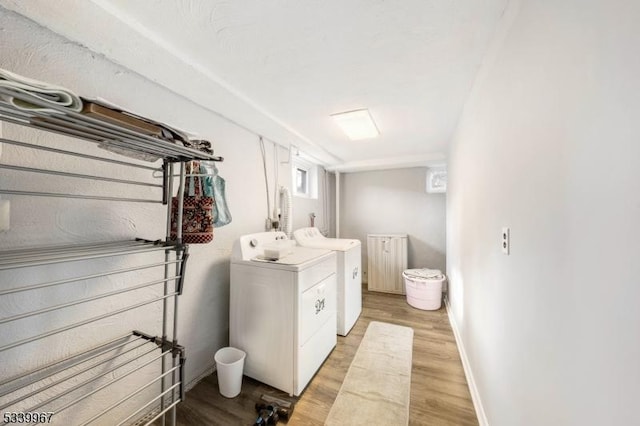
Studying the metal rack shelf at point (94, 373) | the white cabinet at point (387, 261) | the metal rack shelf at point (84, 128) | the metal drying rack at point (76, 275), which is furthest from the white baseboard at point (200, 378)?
the white cabinet at point (387, 261)

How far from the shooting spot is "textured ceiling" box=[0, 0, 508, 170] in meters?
0.97

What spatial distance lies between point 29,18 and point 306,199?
263 cm

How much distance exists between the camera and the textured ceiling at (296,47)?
38.3 inches

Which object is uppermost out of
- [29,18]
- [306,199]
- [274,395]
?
[29,18]

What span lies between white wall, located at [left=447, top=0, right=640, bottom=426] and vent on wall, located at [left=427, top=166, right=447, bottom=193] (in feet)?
8.53

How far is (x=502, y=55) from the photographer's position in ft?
3.47

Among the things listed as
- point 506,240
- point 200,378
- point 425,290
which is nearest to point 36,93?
point 506,240

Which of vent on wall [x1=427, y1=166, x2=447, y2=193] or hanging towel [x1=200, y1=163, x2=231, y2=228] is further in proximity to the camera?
vent on wall [x1=427, y1=166, x2=447, y2=193]

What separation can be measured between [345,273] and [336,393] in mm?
1009

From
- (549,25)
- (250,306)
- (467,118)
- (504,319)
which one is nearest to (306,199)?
(250,306)

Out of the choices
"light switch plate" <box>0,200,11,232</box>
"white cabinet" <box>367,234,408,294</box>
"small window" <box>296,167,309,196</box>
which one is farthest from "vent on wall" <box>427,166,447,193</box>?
"light switch plate" <box>0,200,11,232</box>

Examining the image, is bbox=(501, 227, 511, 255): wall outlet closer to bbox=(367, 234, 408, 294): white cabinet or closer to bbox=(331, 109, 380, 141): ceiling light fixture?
bbox=(331, 109, 380, 141): ceiling light fixture

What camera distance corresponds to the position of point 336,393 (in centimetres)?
159

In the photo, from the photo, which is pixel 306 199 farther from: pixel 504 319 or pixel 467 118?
pixel 504 319
